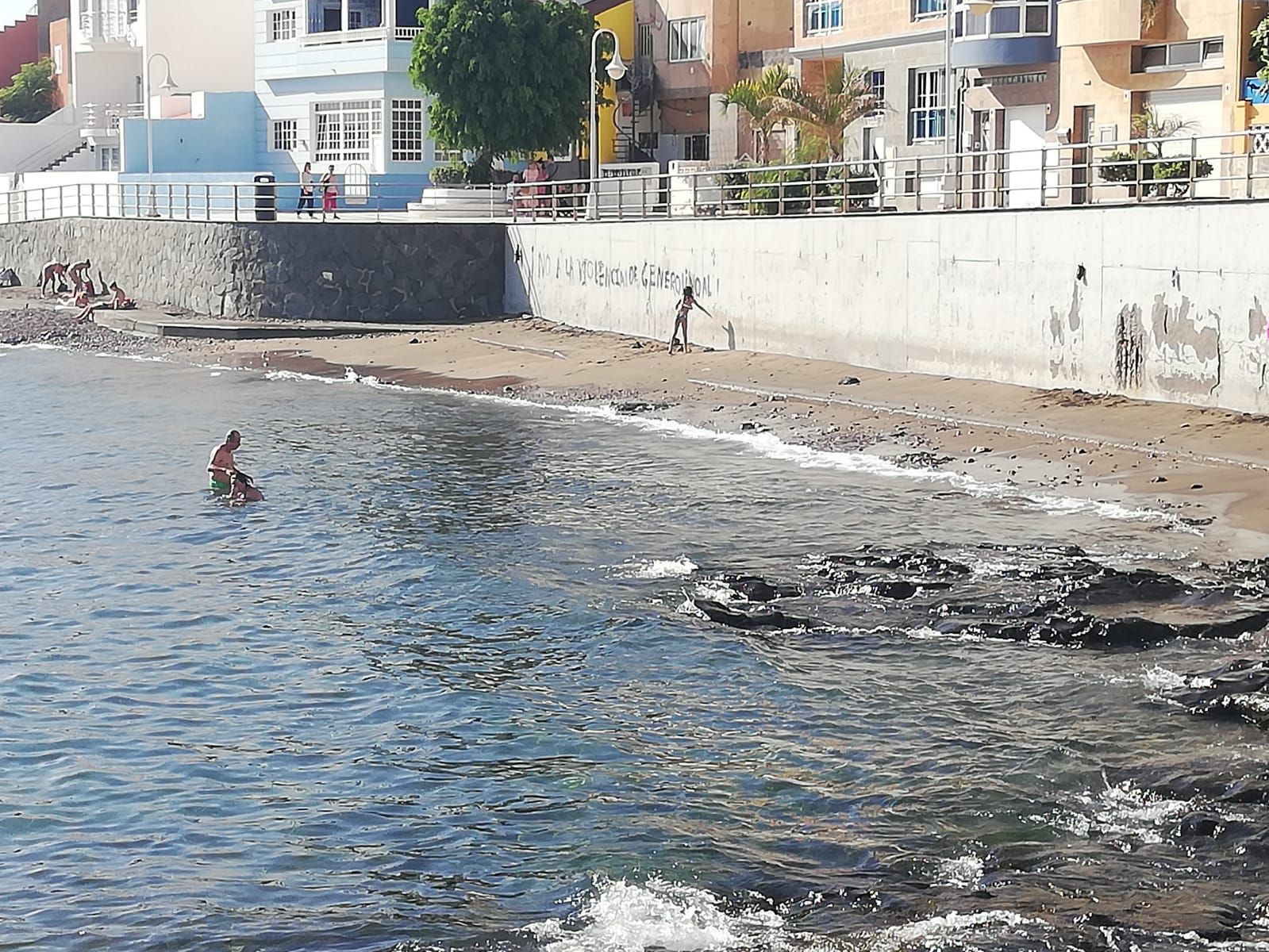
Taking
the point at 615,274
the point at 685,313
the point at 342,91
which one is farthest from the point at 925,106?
the point at 342,91

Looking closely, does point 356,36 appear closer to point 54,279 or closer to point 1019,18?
point 54,279

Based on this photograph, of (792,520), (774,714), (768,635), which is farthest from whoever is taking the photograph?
(792,520)

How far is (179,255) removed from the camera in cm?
4269

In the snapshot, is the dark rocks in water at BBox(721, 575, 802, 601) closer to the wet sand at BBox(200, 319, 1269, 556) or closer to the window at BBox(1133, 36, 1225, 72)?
the wet sand at BBox(200, 319, 1269, 556)

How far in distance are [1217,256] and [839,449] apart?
16.4ft

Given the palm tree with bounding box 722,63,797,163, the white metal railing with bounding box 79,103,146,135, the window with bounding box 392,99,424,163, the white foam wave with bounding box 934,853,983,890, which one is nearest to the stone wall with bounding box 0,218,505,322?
the palm tree with bounding box 722,63,797,163

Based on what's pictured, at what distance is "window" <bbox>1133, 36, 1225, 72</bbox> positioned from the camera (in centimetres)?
3216

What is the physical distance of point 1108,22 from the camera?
33594mm

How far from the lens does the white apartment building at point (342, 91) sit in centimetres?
5434

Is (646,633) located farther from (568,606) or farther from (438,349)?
(438,349)

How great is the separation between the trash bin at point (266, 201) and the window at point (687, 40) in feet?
43.8

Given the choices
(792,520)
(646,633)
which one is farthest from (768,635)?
(792,520)

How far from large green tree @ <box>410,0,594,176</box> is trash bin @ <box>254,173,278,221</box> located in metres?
6.17

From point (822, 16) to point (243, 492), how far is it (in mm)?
27902
